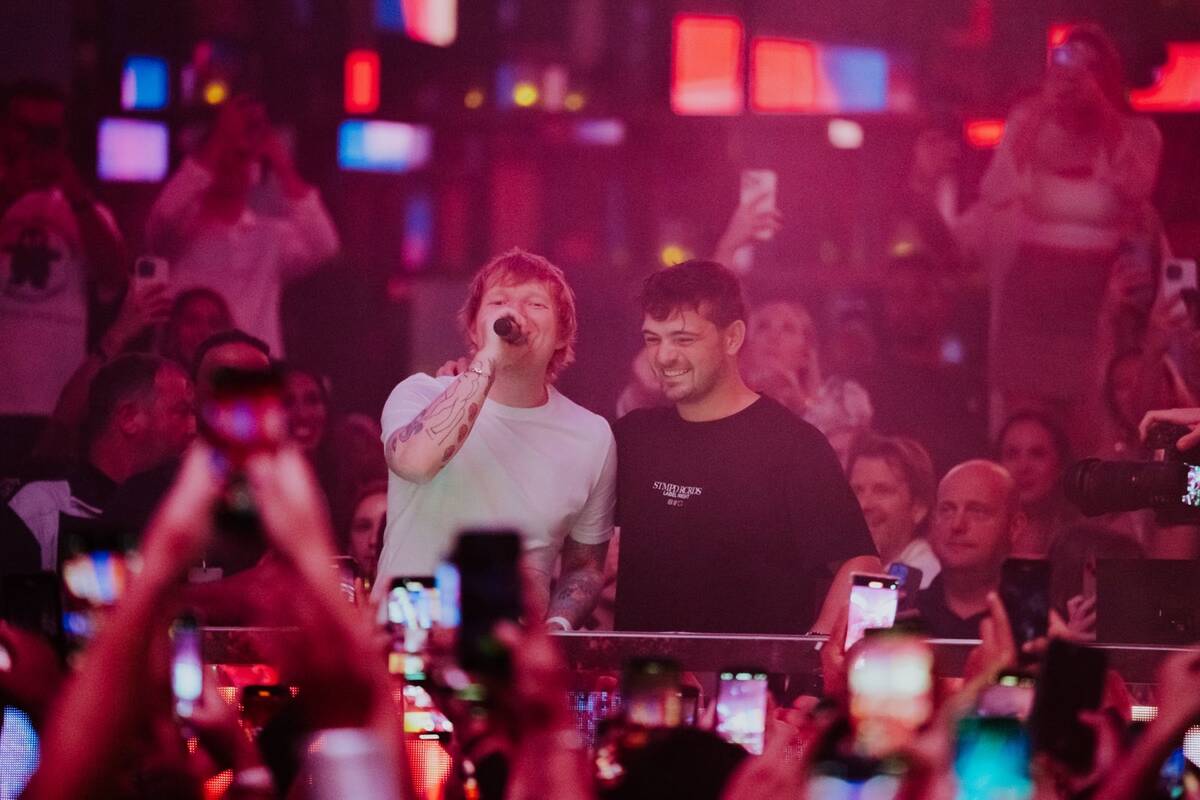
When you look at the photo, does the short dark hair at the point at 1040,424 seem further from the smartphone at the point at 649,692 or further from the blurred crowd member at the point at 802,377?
the smartphone at the point at 649,692

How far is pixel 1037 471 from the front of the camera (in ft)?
18.1

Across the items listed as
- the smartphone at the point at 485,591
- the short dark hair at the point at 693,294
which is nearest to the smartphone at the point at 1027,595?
the smartphone at the point at 485,591

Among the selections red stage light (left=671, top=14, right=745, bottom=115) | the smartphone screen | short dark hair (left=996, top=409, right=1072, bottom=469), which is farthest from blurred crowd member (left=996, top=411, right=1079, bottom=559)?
red stage light (left=671, top=14, right=745, bottom=115)

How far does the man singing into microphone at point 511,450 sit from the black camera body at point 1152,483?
1.34 m

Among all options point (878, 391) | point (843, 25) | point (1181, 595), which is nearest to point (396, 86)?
point (843, 25)

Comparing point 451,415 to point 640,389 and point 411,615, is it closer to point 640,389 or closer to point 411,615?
point 640,389

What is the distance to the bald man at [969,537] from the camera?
17.6ft


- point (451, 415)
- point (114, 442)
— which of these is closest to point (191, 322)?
point (114, 442)

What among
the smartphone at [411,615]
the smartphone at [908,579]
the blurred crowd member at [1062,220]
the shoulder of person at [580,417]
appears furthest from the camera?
the blurred crowd member at [1062,220]

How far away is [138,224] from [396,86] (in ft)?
3.10

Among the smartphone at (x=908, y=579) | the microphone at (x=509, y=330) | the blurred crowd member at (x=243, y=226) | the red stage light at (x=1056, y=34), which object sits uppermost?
the red stage light at (x=1056, y=34)

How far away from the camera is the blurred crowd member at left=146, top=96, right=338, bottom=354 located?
17.9ft

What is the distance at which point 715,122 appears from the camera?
5535mm

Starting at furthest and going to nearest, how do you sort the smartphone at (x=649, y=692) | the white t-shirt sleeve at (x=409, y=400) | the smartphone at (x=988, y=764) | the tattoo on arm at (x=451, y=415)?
the white t-shirt sleeve at (x=409, y=400) < the tattoo on arm at (x=451, y=415) < the smartphone at (x=649, y=692) < the smartphone at (x=988, y=764)
